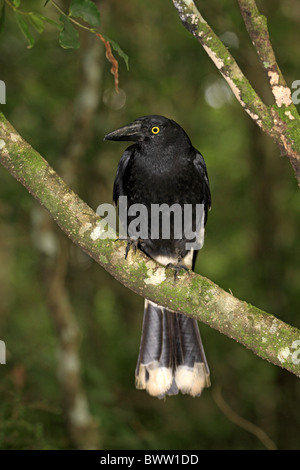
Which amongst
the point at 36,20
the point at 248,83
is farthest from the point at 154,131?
the point at 36,20

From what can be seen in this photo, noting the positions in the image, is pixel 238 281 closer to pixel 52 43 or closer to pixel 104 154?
pixel 104 154

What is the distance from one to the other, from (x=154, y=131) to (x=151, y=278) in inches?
48.1

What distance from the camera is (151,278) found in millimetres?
2211

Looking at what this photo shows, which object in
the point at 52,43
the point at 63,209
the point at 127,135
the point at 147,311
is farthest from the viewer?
the point at 52,43

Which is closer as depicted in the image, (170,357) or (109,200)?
(170,357)

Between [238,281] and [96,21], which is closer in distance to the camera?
[96,21]

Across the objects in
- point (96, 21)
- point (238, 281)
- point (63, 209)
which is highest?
point (238, 281)

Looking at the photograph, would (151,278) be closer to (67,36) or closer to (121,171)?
(67,36)

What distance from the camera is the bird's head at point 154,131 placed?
310 centimetres

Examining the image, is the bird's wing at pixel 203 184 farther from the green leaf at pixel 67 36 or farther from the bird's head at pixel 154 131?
the green leaf at pixel 67 36

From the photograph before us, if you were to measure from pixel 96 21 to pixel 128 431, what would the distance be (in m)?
3.25

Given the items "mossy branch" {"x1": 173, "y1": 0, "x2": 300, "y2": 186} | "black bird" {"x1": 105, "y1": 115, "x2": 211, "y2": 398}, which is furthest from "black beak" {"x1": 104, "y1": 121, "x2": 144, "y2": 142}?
"mossy branch" {"x1": 173, "y1": 0, "x2": 300, "y2": 186}

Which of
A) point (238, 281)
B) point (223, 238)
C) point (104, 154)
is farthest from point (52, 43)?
point (238, 281)

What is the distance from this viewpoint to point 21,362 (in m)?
4.01
